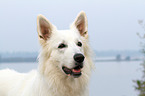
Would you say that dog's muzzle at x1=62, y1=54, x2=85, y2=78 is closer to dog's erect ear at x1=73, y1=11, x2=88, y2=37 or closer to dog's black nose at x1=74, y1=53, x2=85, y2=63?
dog's black nose at x1=74, y1=53, x2=85, y2=63

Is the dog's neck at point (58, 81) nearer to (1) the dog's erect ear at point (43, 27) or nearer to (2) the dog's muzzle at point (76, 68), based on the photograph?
(2) the dog's muzzle at point (76, 68)

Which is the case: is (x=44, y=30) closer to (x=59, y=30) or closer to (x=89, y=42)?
(x=59, y=30)

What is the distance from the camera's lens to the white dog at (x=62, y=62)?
5.41 metres

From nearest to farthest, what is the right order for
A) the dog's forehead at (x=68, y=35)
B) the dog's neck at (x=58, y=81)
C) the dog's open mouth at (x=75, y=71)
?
1. the dog's open mouth at (x=75, y=71)
2. the dog's forehead at (x=68, y=35)
3. the dog's neck at (x=58, y=81)

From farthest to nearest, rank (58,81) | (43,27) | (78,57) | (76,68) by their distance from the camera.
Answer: (43,27) → (58,81) → (76,68) → (78,57)

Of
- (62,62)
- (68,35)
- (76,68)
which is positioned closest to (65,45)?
(68,35)

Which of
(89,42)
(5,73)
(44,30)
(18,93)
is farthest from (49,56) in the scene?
(5,73)

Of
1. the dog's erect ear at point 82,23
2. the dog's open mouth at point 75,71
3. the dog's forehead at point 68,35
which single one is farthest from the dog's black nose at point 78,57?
the dog's erect ear at point 82,23

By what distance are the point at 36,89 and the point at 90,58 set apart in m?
1.34

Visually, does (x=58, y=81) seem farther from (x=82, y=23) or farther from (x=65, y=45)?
(x=82, y=23)

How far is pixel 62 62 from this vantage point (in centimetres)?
546

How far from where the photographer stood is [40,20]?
5.74 metres

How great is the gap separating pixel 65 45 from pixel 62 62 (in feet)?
1.14

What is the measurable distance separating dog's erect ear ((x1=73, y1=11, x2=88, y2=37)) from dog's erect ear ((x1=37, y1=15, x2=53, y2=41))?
0.62 meters
